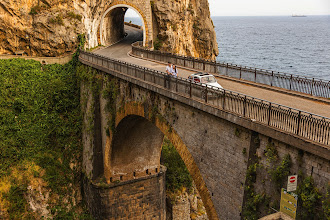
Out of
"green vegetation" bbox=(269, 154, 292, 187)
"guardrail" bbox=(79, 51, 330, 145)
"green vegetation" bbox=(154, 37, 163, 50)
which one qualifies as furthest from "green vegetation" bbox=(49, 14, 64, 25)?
"green vegetation" bbox=(269, 154, 292, 187)

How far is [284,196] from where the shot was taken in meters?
10.7

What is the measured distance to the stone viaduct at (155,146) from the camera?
38.6ft

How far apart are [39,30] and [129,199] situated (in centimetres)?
2050

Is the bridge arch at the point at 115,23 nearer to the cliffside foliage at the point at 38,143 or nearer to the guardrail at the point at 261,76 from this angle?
the cliffside foliage at the point at 38,143

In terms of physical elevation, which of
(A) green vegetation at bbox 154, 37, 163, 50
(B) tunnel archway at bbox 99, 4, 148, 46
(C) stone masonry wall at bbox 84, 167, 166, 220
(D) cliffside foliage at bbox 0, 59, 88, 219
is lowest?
(C) stone masonry wall at bbox 84, 167, 166, 220

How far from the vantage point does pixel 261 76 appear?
1988 cm

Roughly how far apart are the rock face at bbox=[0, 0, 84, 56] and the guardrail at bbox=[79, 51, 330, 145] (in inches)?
816

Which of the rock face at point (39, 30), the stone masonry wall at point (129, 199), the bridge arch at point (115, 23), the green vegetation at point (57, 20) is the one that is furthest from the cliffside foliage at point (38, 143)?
the bridge arch at point (115, 23)

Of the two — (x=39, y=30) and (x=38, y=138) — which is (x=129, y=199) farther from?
(x=39, y=30)

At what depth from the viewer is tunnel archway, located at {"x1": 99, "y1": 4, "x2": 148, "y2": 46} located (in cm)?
4375

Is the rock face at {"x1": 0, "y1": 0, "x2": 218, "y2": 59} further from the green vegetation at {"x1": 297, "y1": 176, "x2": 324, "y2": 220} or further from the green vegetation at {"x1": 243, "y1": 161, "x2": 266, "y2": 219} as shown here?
the green vegetation at {"x1": 297, "y1": 176, "x2": 324, "y2": 220}

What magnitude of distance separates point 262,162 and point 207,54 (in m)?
44.5

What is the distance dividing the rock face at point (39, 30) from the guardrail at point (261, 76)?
41.5 ft

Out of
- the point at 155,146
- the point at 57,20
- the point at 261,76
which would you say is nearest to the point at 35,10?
the point at 57,20
